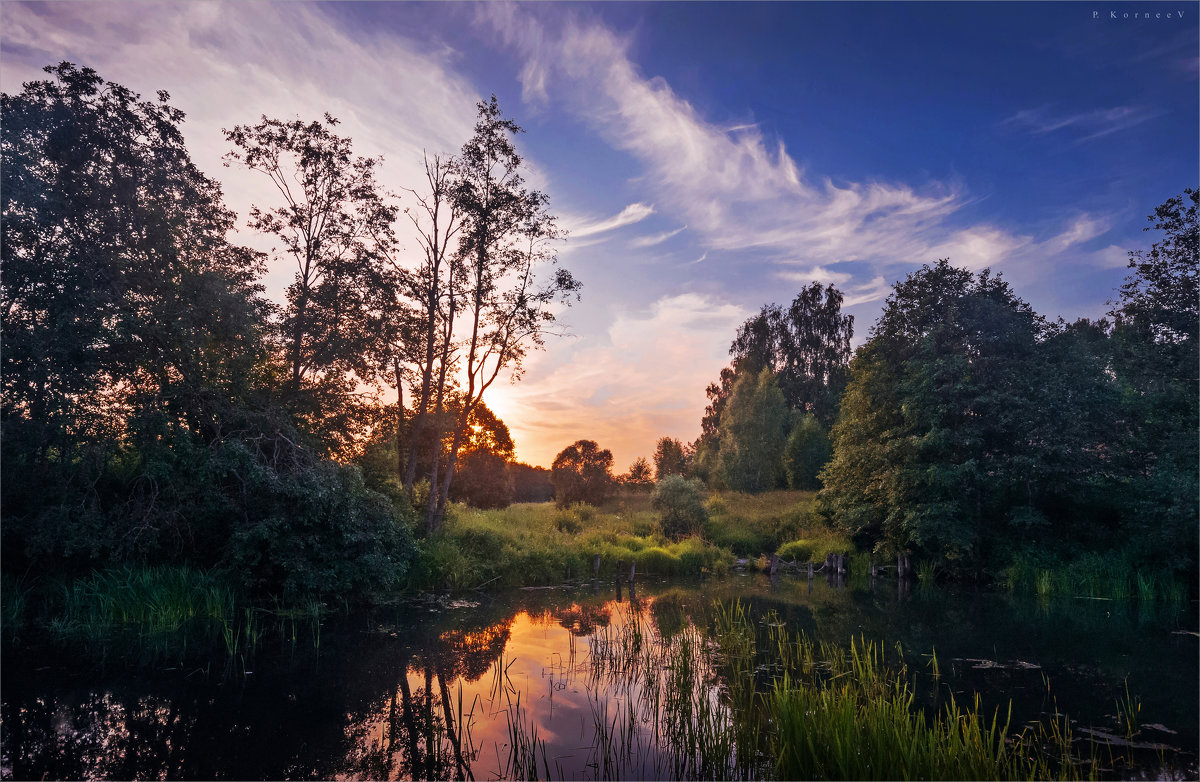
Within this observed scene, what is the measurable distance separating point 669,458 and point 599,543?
43956 mm

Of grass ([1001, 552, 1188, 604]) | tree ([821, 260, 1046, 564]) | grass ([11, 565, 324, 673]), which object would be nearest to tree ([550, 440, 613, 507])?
tree ([821, 260, 1046, 564])

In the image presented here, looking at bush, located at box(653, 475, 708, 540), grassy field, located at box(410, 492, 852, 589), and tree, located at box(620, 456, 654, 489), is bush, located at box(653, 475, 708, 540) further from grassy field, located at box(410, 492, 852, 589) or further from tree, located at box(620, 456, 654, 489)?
tree, located at box(620, 456, 654, 489)

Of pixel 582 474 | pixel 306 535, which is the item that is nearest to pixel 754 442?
pixel 582 474

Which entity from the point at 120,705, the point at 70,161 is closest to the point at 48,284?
the point at 70,161

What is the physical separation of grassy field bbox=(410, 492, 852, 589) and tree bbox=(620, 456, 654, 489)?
12126 millimetres

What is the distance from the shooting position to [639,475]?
5431 centimetres

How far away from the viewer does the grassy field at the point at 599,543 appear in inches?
800

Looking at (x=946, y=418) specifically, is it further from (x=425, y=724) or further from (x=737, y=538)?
(x=425, y=724)

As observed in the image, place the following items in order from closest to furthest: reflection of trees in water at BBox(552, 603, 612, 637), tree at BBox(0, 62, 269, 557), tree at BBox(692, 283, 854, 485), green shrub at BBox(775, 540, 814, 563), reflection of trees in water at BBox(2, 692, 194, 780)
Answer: reflection of trees in water at BBox(2, 692, 194, 780) → tree at BBox(0, 62, 269, 557) → reflection of trees in water at BBox(552, 603, 612, 637) → green shrub at BBox(775, 540, 814, 563) → tree at BBox(692, 283, 854, 485)

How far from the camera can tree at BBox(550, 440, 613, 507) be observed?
40938mm

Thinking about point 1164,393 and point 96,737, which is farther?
point 1164,393

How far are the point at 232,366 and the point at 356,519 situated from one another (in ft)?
18.5

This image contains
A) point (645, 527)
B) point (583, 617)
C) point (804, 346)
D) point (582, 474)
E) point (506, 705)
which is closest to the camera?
point (506, 705)

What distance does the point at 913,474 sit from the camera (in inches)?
949
